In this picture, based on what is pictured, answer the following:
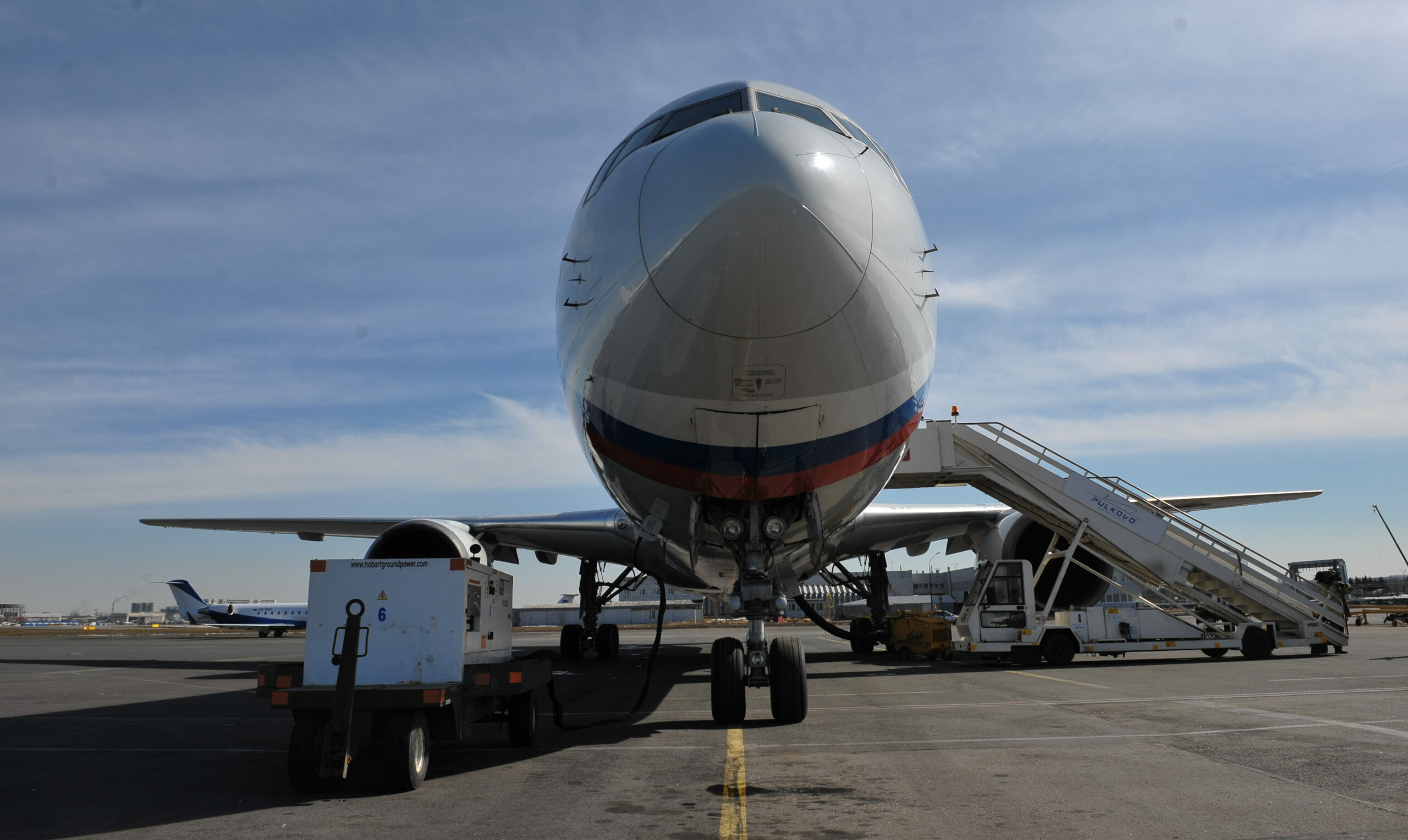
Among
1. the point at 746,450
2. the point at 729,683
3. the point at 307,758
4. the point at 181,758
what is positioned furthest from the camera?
the point at 729,683

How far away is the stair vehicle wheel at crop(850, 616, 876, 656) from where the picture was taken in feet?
70.5

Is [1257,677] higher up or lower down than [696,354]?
lower down

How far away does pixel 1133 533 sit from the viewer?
1658cm

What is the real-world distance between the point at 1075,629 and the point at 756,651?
1150 cm

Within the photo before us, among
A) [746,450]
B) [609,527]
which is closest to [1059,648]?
[609,527]

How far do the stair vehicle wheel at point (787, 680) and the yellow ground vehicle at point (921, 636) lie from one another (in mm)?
11515

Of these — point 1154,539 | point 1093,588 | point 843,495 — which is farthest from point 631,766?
point 1154,539

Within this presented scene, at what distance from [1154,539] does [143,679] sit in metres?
19.2

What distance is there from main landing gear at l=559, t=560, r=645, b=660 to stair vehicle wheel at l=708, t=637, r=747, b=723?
9.48 meters

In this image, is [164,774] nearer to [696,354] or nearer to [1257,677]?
[696,354]

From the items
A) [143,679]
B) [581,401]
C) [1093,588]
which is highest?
[581,401]

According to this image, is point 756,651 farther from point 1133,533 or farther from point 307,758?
point 1133,533

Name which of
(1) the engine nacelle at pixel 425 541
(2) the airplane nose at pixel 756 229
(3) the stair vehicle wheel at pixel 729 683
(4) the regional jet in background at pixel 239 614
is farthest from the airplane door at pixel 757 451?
(4) the regional jet in background at pixel 239 614

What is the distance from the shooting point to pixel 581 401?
6.95 m
